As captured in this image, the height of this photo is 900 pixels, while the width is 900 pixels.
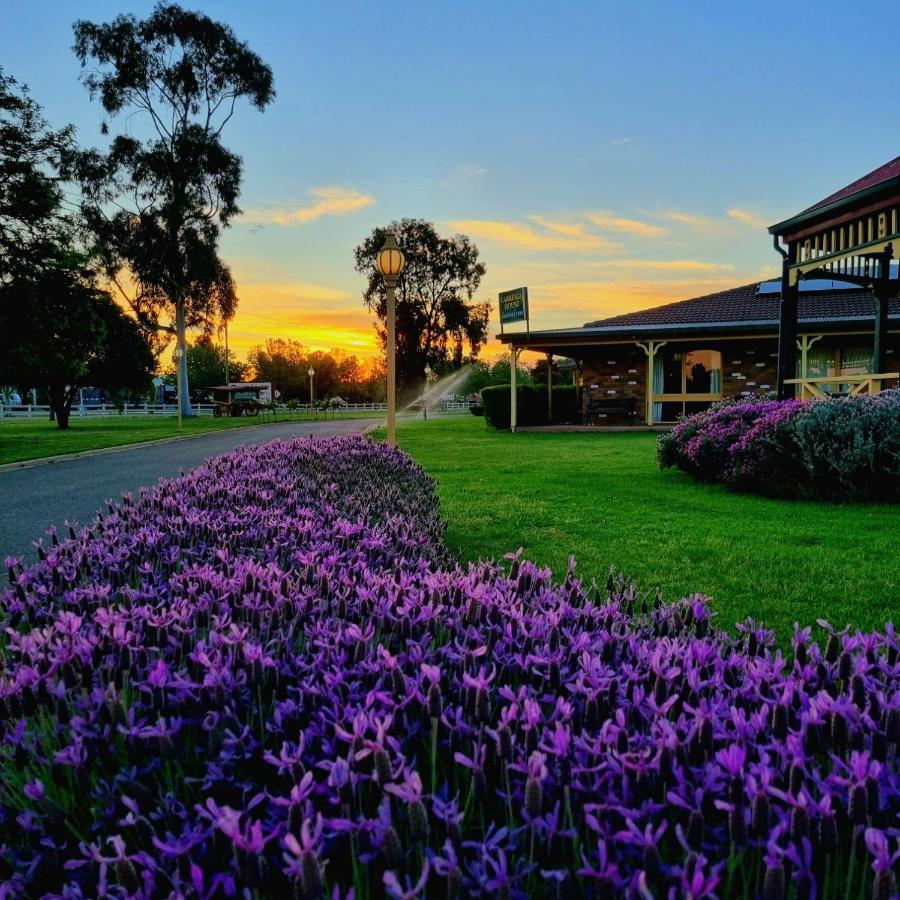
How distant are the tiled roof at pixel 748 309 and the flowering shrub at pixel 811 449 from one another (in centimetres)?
1564

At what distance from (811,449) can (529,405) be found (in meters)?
19.1

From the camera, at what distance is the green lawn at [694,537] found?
487cm

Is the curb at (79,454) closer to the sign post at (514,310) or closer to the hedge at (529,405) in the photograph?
the hedge at (529,405)

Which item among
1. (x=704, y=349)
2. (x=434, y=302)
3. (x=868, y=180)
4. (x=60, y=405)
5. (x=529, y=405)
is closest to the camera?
(x=868, y=180)

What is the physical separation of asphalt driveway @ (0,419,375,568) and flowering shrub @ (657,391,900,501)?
807 cm

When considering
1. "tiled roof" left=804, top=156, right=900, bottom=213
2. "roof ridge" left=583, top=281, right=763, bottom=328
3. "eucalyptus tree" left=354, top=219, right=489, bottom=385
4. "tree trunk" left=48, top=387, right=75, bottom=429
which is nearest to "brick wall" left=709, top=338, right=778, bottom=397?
"roof ridge" left=583, top=281, right=763, bottom=328

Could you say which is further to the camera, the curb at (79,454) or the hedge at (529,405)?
the hedge at (529,405)

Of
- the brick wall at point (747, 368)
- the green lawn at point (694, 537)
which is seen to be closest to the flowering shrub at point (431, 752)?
the green lawn at point (694, 537)

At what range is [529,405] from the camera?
27812 mm

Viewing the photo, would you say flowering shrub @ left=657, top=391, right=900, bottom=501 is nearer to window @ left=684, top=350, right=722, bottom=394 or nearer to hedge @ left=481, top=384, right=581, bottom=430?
hedge @ left=481, top=384, right=581, bottom=430

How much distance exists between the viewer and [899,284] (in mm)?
13805

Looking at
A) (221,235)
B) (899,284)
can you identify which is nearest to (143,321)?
(221,235)

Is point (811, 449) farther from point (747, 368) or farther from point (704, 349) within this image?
point (704, 349)

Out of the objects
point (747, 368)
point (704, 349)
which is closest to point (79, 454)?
point (704, 349)
